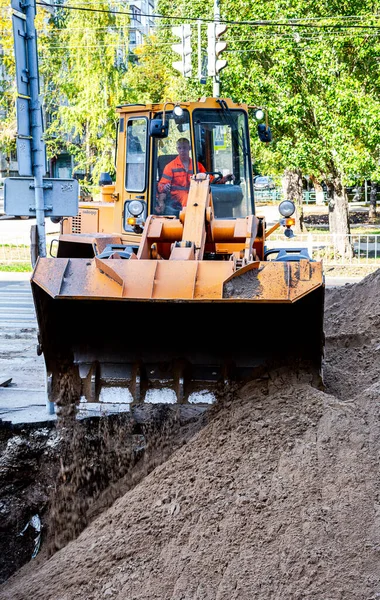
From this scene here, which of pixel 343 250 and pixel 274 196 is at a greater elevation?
pixel 274 196

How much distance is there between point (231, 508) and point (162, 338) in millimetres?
2026

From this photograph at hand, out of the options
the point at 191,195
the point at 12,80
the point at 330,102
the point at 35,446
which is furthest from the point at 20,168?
the point at 12,80

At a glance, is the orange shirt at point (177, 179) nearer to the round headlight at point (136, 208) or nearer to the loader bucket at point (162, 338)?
the round headlight at point (136, 208)

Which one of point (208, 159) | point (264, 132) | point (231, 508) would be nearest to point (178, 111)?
point (208, 159)

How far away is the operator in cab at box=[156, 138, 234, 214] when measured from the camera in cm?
815

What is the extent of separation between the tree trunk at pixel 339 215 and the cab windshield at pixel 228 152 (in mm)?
11383

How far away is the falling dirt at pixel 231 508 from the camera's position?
154 inches

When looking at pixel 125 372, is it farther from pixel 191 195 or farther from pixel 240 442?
pixel 191 195

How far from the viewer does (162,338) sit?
20.6ft

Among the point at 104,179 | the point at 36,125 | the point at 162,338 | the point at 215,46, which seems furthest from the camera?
the point at 215,46

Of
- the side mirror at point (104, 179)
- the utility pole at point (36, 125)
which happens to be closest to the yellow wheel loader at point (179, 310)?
the utility pole at point (36, 125)

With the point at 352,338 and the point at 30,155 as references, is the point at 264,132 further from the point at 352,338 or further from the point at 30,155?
the point at 30,155

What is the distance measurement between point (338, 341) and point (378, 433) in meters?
3.99

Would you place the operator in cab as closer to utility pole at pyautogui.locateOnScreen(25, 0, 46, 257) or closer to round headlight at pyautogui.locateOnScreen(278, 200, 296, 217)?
round headlight at pyautogui.locateOnScreen(278, 200, 296, 217)
